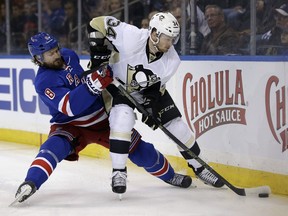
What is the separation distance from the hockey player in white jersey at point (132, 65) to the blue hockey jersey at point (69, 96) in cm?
15

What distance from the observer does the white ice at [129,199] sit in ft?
11.5

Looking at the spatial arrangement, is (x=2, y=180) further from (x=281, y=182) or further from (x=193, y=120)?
(x=281, y=182)

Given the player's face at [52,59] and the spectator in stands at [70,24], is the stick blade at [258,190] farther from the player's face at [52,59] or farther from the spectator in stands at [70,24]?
the spectator in stands at [70,24]

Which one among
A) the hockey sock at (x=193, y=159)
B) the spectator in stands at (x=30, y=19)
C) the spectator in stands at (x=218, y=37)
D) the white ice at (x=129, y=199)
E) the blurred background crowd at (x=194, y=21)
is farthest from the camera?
the spectator in stands at (x=30, y=19)

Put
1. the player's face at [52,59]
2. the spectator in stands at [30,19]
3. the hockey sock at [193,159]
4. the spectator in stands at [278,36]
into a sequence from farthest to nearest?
the spectator in stands at [30,19] < the spectator in stands at [278,36] < the hockey sock at [193,159] < the player's face at [52,59]

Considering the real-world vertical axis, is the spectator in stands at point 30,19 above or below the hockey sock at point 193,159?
above

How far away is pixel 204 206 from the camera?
363cm

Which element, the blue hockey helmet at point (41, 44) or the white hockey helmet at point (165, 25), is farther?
the blue hockey helmet at point (41, 44)

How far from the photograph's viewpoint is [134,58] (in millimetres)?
3729

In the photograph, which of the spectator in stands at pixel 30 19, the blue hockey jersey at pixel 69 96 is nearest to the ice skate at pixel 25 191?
the blue hockey jersey at pixel 69 96

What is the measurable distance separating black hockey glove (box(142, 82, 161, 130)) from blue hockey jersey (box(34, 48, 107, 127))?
24 cm

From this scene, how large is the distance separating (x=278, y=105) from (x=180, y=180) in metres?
0.67

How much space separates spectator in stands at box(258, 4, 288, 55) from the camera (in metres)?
4.03

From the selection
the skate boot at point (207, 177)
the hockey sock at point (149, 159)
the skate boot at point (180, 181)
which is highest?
the hockey sock at point (149, 159)
